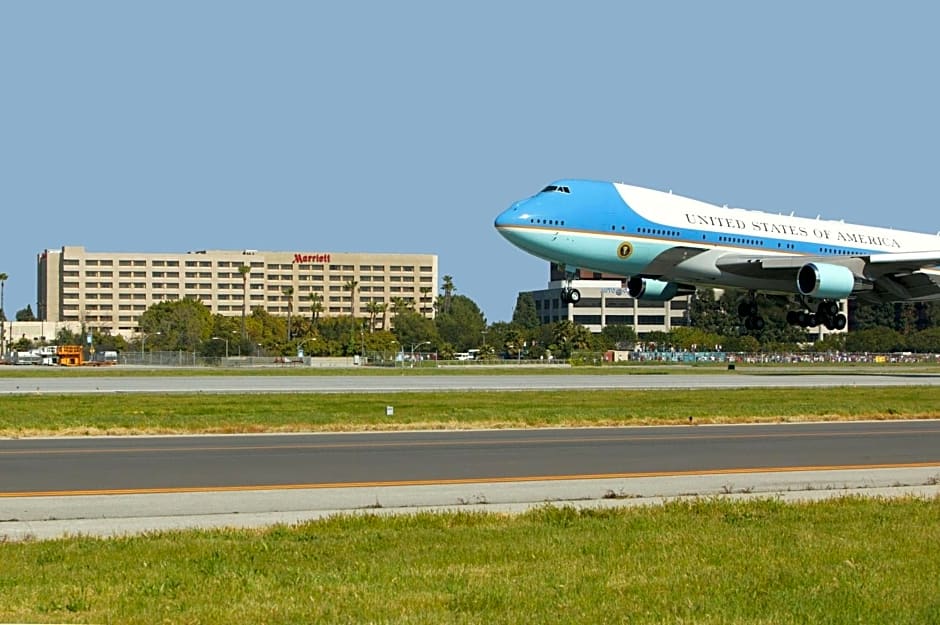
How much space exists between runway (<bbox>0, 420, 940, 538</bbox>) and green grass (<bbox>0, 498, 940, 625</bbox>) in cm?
213

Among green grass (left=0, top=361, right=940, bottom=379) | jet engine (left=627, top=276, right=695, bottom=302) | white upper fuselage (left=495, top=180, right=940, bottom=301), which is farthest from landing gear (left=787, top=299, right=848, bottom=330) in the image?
green grass (left=0, top=361, right=940, bottom=379)

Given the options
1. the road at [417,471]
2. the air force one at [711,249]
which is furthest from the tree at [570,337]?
the road at [417,471]

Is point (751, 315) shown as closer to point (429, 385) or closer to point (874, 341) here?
point (429, 385)

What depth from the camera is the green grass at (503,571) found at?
33.2 ft

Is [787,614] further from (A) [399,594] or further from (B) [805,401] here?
(B) [805,401]

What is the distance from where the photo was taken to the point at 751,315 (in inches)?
2571

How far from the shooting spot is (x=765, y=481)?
789 inches

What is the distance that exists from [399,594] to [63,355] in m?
122

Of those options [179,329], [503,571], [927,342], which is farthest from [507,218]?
[179,329]

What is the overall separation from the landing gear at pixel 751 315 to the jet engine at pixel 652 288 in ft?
11.7

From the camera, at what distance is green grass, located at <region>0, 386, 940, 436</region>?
3191 cm

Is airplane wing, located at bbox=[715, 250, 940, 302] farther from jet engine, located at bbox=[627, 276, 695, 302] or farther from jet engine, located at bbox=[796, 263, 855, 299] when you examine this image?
jet engine, located at bbox=[627, 276, 695, 302]

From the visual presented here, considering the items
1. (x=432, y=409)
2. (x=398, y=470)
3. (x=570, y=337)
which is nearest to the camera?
(x=398, y=470)

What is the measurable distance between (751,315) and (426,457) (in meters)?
44.2
